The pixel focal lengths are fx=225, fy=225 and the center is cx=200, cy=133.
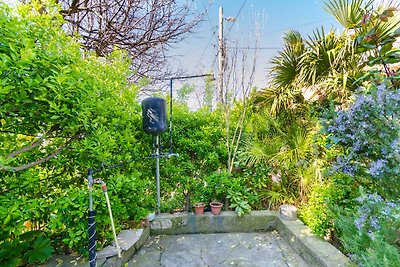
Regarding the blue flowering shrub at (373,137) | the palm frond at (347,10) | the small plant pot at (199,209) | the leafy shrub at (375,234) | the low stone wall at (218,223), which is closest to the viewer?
the leafy shrub at (375,234)

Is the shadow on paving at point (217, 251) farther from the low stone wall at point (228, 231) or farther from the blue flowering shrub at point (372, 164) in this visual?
the blue flowering shrub at point (372, 164)

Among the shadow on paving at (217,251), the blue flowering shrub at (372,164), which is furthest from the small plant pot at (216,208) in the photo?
the blue flowering shrub at (372,164)

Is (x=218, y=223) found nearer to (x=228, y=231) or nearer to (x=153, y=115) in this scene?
(x=228, y=231)

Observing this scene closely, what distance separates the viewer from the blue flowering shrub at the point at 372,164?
1.55 metres

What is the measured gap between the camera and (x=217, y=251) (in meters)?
2.70

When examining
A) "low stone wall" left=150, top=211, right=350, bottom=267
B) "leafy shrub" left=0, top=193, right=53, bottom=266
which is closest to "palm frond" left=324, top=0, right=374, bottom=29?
"low stone wall" left=150, top=211, right=350, bottom=267

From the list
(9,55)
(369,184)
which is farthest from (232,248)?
(9,55)

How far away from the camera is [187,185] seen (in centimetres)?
338

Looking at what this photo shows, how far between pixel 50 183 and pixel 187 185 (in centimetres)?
175

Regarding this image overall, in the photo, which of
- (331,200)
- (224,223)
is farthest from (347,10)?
(224,223)

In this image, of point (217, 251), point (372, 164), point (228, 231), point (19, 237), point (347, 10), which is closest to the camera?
point (372, 164)

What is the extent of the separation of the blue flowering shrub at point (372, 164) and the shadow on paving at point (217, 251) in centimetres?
89

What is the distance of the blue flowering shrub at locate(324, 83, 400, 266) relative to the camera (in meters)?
1.55

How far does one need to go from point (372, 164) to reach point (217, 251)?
1.88 metres
